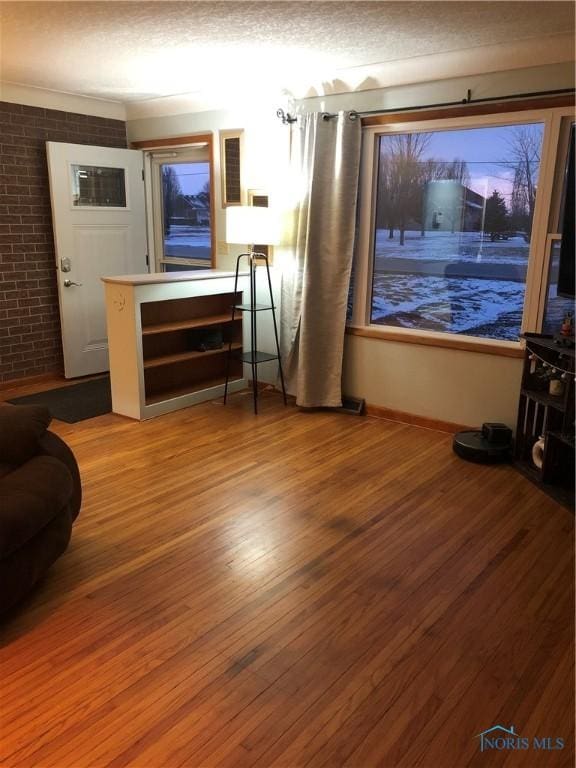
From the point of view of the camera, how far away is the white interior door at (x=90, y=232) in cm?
517

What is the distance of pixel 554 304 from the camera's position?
12.2 feet

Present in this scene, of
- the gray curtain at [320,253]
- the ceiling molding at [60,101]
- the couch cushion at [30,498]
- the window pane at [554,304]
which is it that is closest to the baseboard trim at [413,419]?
the gray curtain at [320,253]

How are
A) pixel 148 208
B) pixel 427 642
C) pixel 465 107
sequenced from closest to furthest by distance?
1. pixel 427 642
2. pixel 465 107
3. pixel 148 208

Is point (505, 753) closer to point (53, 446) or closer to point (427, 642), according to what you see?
point (427, 642)

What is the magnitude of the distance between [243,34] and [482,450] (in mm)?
2727

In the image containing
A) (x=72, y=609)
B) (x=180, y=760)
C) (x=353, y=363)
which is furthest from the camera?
(x=353, y=363)

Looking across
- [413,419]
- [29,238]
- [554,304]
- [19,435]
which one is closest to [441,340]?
[413,419]

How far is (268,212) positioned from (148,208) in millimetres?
1979

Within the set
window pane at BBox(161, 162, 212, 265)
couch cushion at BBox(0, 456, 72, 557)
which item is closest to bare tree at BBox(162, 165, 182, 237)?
window pane at BBox(161, 162, 212, 265)

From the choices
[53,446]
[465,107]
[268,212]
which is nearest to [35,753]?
[53,446]

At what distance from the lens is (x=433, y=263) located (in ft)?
14.0

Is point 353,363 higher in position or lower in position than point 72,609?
higher

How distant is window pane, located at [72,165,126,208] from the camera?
5270 mm

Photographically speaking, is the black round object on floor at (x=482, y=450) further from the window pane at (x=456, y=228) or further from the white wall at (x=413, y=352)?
the window pane at (x=456, y=228)
